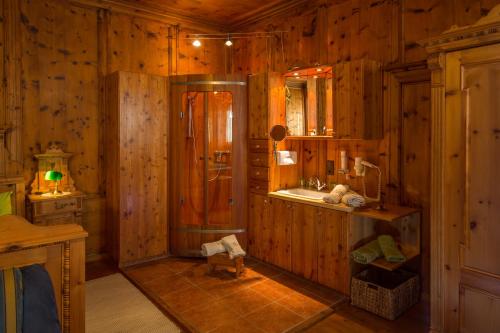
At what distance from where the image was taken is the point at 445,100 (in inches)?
86.6

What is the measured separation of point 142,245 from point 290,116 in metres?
2.17

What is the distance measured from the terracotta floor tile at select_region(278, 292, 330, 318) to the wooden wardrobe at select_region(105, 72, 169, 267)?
1714 mm

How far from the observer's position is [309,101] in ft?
12.4

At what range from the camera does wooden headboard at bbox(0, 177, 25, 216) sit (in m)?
3.30

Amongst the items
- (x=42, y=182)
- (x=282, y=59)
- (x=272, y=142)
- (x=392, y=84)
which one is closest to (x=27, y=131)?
(x=42, y=182)

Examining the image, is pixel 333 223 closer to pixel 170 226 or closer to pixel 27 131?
pixel 170 226

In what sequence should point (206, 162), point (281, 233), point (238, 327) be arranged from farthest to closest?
point (206, 162) < point (281, 233) < point (238, 327)

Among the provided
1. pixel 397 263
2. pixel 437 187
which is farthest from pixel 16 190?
pixel 437 187

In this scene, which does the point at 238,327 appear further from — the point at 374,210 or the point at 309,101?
the point at 309,101

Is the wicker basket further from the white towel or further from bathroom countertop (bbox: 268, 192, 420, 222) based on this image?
the white towel

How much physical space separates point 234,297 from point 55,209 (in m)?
1.98

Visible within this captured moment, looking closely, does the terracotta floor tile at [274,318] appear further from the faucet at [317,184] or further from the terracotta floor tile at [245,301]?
the faucet at [317,184]

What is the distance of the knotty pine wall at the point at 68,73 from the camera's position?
3.55 meters

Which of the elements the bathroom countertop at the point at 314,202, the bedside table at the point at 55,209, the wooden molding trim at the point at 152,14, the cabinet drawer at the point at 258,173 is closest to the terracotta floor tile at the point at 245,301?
the bathroom countertop at the point at 314,202
